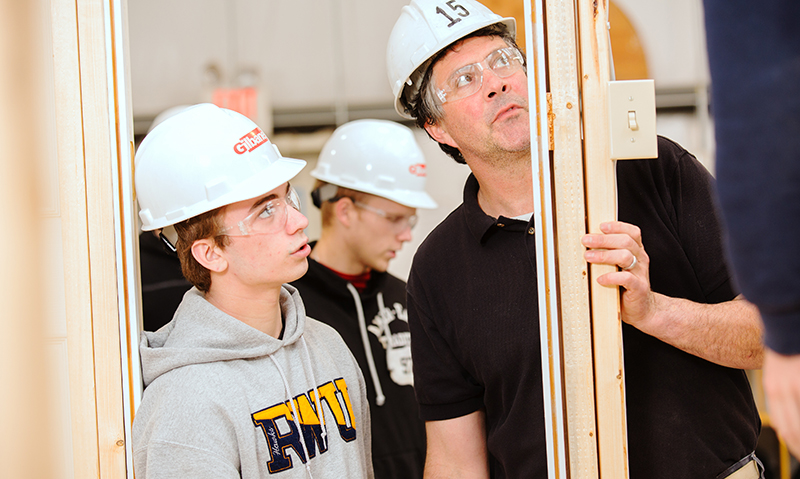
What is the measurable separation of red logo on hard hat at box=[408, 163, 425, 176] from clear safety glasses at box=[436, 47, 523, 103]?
1.14 meters

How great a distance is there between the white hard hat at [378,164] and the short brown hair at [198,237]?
4.48ft

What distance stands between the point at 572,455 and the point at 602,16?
0.84 meters

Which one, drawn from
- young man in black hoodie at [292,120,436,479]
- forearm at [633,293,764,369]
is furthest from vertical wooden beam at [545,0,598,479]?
young man in black hoodie at [292,120,436,479]

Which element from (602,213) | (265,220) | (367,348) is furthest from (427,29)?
(367,348)

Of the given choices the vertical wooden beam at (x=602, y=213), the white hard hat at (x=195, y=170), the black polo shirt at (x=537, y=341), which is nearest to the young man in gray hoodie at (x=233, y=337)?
the white hard hat at (x=195, y=170)

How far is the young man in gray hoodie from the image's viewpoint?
128 cm

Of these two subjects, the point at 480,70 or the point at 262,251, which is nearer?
the point at 262,251

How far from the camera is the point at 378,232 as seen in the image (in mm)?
2803

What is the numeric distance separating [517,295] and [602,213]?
0.48m

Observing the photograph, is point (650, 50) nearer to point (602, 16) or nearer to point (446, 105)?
point (446, 105)

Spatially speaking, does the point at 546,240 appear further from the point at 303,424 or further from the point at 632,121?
the point at 303,424

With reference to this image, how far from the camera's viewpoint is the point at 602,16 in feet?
3.88

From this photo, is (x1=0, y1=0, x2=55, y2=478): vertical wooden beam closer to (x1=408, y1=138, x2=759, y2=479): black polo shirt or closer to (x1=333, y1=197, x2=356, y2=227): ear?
(x1=408, y1=138, x2=759, y2=479): black polo shirt

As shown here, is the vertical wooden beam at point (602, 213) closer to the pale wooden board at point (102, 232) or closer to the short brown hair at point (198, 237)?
the short brown hair at point (198, 237)
